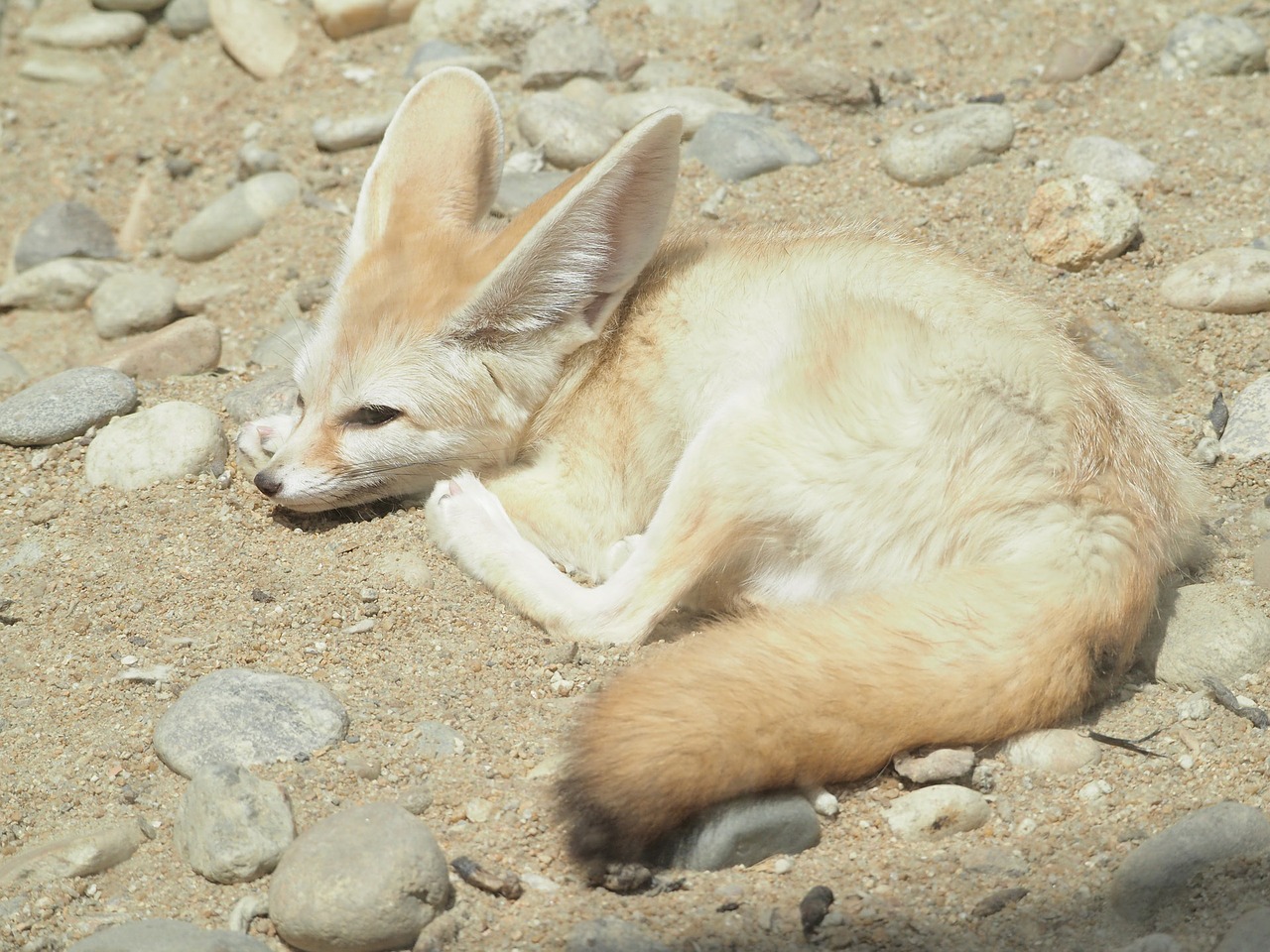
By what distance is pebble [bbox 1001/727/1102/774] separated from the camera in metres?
2.84

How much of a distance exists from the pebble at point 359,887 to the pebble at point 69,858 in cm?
42

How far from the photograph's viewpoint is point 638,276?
3.83 m

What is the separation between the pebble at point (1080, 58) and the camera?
5621 mm

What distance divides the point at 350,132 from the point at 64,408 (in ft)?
7.13

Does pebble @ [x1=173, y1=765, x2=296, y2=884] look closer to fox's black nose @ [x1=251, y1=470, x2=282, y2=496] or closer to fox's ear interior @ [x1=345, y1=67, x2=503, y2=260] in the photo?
Result: fox's black nose @ [x1=251, y1=470, x2=282, y2=496]

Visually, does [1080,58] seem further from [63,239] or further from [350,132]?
[63,239]

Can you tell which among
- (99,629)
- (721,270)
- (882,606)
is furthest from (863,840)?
(99,629)

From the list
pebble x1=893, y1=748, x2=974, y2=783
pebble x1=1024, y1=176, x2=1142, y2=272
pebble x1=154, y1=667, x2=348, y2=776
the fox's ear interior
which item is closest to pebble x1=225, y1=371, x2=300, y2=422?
the fox's ear interior

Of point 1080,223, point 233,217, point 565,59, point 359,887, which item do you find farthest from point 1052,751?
point 233,217

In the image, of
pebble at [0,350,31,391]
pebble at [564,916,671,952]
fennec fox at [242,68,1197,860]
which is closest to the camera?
pebble at [564,916,671,952]

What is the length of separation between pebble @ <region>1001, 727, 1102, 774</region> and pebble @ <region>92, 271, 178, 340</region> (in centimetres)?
388

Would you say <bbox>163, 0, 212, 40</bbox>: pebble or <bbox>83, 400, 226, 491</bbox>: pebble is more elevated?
<bbox>163, 0, 212, 40</bbox>: pebble

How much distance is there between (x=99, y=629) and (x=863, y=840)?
6.84 feet

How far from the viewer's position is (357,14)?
6395 mm
